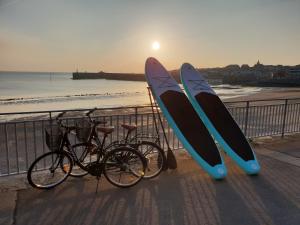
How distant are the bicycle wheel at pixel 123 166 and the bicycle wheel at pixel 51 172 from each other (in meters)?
0.59

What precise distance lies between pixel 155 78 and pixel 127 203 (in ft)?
9.11

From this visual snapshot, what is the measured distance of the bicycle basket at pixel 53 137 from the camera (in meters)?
4.24

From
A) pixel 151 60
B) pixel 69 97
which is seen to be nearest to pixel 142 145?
pixel 151 60

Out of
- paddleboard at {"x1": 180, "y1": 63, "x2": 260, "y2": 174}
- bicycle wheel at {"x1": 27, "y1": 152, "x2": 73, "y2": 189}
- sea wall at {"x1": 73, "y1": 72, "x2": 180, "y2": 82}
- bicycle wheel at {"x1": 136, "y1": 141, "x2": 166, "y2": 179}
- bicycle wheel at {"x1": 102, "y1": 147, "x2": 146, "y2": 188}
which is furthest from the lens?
sea wall at {"x1": 73, "y1": 72, "x2": 180, "y2": 82}

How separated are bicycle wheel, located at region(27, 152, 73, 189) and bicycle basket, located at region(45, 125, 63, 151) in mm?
135

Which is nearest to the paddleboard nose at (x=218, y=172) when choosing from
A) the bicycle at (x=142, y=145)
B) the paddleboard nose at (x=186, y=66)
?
the bicycle at (x=142, y=145)

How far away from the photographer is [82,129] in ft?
14.6

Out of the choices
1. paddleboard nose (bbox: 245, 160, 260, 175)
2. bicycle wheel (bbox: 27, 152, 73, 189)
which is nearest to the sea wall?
paddleboard nose (bbox: 245, 160, 260, 175)

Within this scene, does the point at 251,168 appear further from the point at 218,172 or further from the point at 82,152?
the point at 82,152

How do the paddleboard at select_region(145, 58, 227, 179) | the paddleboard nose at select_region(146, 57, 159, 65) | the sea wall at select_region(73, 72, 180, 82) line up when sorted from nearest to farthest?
the paddleboard at select_region(145, 58, 227, 179)
the paddleboard nose at select_region(146, 57, 159, 65)
the sea wall at select_region(73, 72, 180, 82)

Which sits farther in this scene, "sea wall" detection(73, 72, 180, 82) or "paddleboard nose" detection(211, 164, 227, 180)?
"sea wall" detection(73, 72, 180, 82)

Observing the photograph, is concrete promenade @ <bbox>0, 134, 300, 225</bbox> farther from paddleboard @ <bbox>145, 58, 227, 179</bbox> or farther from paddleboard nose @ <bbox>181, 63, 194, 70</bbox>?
paddleboard nose @ <bbox>181, 63, 194, 70</bbox>

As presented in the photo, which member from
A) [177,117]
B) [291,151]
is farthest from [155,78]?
[291,151]

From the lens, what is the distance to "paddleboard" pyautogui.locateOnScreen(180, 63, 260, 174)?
5463mm
